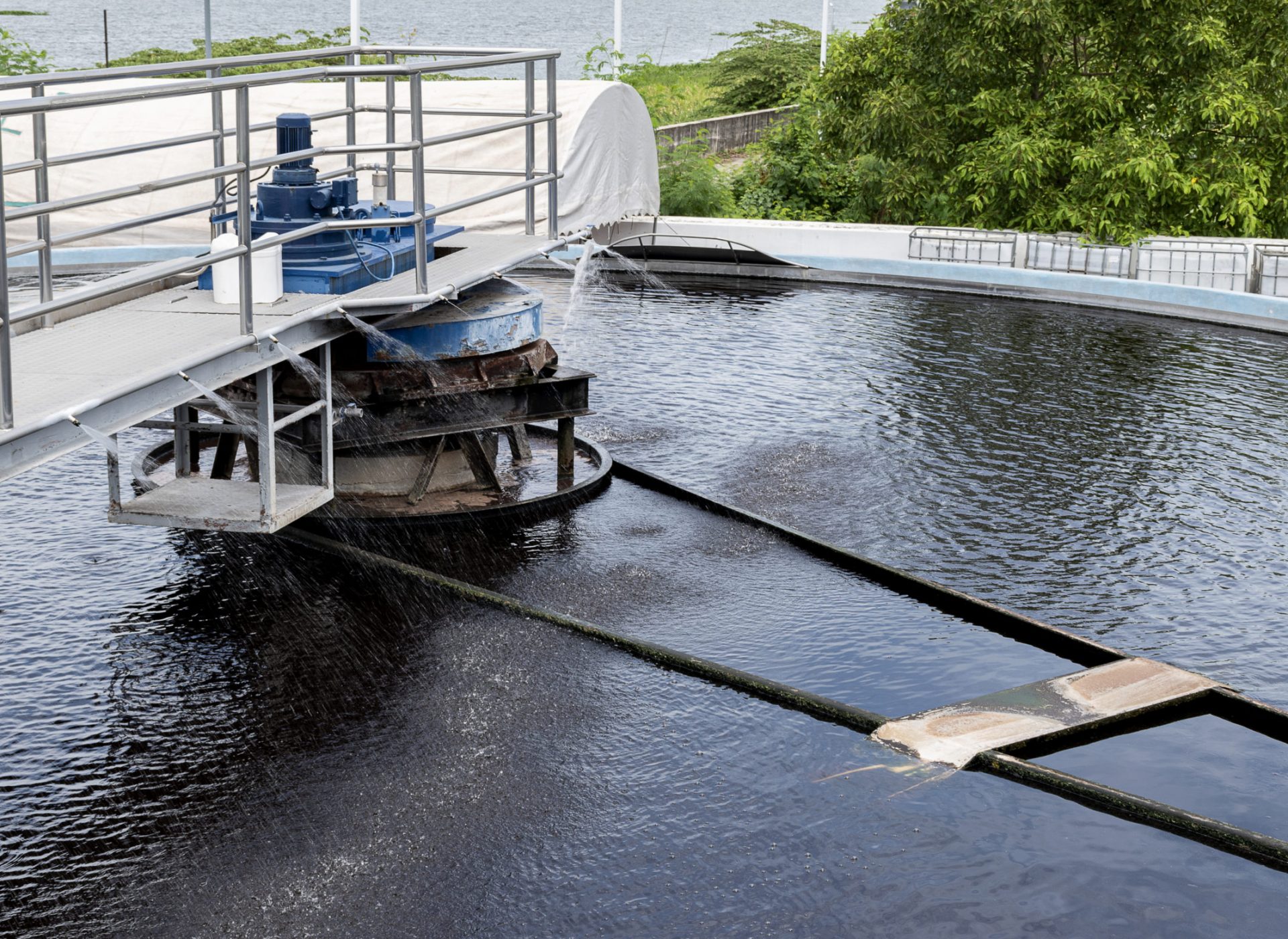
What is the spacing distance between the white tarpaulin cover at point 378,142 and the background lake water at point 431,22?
62210 mm

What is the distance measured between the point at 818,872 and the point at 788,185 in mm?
20598

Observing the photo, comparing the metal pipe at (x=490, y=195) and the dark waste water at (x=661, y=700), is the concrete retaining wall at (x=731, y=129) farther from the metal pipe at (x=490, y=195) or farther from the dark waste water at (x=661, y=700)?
the metal pipe at (x=490, y=195)

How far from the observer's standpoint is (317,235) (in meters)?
9.12

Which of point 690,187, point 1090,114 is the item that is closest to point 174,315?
point 1090,114

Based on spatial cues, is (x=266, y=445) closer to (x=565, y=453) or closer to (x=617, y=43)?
(x=565, y=453)

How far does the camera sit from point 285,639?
8.30m

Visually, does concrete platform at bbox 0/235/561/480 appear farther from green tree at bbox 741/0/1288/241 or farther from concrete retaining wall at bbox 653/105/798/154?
concrete retaining wall at bbox 653/105/798/154

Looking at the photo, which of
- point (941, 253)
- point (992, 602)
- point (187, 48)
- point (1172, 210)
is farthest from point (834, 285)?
point (187, 48)

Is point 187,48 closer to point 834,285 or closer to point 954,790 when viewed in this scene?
point 834,285

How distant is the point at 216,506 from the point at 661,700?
2.64 m

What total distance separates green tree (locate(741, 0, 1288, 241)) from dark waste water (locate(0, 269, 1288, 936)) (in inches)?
303

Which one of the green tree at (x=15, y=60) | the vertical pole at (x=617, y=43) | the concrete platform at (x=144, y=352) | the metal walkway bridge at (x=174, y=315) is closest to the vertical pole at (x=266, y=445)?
the metal walkway bridge at (x=174, y=315)

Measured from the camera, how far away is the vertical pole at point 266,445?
307 inches

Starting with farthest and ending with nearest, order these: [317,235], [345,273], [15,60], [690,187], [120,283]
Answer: [15,60] → [690,187] → [317,235] → [345,273] → [120,283]
